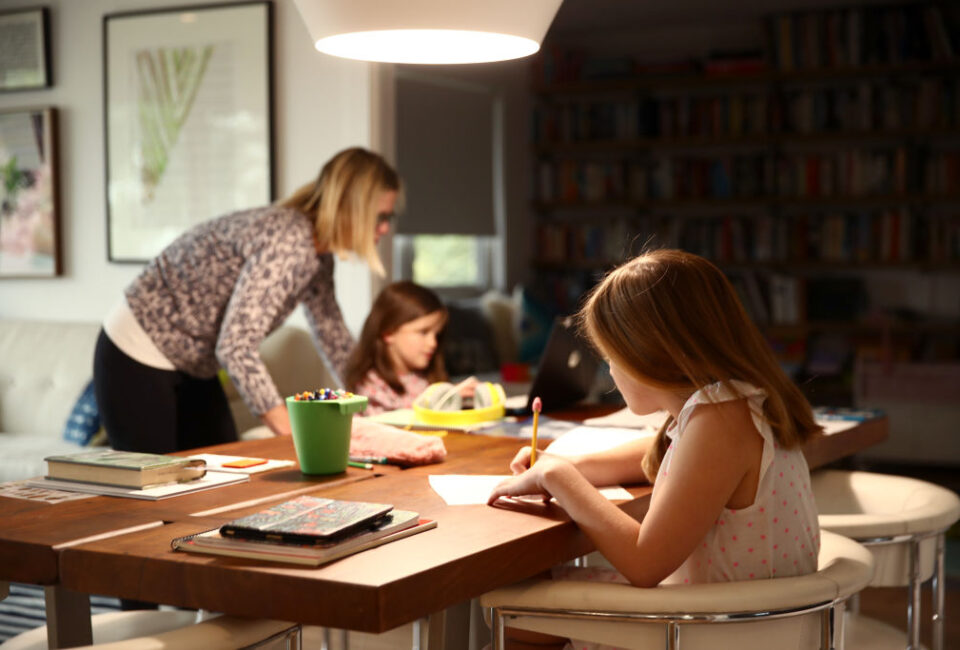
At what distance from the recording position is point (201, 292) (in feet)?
8.27

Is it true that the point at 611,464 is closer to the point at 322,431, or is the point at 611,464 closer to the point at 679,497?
the point at 679,497

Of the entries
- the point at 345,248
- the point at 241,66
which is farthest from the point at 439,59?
the point at 241,66

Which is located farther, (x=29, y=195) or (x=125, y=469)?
(x=29, y=195)

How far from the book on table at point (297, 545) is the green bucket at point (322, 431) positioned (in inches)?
15.0

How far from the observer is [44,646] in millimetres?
1558

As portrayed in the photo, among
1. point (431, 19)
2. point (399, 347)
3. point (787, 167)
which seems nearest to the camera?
point (431, 19)

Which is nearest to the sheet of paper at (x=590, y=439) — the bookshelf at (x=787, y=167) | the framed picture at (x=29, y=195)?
the framed picture at (x=29, y=195)

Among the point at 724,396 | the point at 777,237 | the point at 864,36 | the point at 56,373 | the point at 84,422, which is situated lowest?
the point at 84,422

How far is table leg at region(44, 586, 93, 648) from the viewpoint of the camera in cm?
144

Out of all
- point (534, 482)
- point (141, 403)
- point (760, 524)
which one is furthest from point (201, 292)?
point (760, 524)

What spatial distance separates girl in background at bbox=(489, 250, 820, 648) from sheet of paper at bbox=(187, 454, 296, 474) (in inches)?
18.0

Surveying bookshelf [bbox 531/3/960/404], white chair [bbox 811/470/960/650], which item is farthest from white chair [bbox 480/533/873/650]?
bookshelf [bbox 531/3/960/404]

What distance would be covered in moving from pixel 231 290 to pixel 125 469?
0.94 metres

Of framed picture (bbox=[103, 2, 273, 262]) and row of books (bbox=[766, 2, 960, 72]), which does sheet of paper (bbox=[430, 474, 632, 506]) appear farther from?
row of books (bbox=[766, 2, 960, 72])
